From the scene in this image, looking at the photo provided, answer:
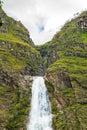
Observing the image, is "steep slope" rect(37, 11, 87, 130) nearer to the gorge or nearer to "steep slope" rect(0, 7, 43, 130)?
the gorge

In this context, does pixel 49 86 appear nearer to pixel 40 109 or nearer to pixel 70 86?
pixel 70 86

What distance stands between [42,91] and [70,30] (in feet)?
246

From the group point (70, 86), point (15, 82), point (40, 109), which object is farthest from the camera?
point (15, 82)

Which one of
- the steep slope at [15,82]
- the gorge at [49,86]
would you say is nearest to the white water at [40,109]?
the gorge at [49,86]

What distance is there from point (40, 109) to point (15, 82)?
17.8m

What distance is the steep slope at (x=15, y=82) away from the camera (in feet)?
383

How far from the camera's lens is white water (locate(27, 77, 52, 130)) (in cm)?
11468

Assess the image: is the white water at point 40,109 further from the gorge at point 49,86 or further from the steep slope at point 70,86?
the steep slope at point 70,86

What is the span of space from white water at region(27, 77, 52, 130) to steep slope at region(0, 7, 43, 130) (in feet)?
7.13

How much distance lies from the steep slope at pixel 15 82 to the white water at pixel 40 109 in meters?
2.17

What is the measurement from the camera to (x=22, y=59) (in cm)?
16162

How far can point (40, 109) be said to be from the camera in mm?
120688

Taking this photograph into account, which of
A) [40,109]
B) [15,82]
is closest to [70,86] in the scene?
[40,109]

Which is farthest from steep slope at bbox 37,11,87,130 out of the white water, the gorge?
the white water
